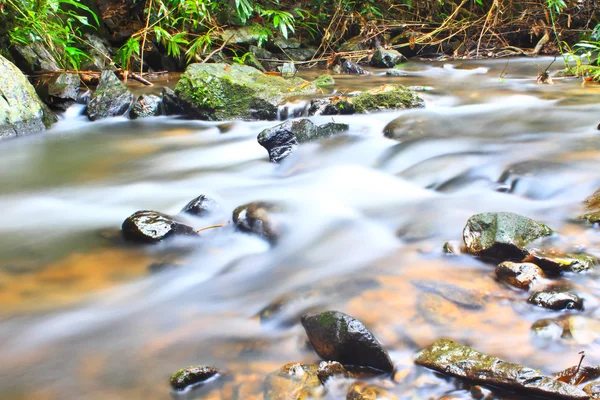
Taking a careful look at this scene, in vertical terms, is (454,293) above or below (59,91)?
below

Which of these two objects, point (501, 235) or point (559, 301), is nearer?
Result: point (559, 301)

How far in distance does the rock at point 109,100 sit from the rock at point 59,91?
0.31 meters

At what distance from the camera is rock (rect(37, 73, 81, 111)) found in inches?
229

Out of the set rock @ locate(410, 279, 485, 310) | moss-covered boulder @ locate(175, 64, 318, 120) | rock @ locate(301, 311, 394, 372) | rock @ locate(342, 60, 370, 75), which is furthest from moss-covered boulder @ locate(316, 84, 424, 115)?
rock @ locate(301, 311, 394, 372)

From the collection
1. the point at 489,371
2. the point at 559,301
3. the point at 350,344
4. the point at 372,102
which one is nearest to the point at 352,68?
the point at 372,102

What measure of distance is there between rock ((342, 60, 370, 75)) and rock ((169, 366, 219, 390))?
6890 mm

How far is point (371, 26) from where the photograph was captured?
9.79m

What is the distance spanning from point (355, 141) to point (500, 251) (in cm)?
246

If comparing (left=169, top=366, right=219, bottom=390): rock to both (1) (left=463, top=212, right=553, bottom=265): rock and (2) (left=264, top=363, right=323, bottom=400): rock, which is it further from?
(1) (left=463, top=212, right=553, bottom=265): rock

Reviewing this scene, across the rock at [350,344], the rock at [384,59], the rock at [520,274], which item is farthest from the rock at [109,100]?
the rock at [520,274]

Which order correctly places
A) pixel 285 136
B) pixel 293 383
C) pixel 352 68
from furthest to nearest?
pixel 352 68 → pixel 285 136 → pixel 293 383

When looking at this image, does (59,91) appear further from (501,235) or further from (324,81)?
(501,235)

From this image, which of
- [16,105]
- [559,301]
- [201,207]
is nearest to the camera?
[559,301]

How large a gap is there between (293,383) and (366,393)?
25cm
